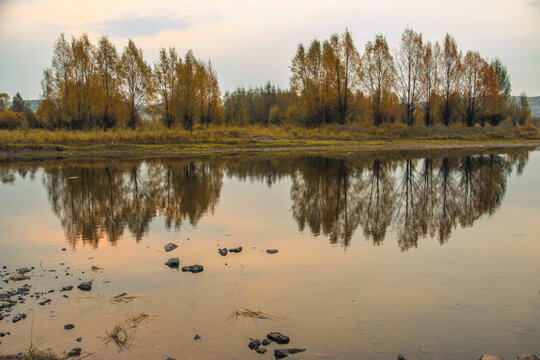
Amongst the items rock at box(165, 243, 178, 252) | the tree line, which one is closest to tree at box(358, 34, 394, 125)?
the tree line

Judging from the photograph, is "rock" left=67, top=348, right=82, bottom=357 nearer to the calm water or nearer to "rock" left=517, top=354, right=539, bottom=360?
the calm water

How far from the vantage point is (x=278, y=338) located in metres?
5.40

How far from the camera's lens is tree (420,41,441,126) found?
53.1 meters

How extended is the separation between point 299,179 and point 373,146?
82.2ft

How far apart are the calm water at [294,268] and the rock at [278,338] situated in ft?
0.49

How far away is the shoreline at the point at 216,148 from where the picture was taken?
36.1 m

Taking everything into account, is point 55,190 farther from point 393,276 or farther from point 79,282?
point 393,276

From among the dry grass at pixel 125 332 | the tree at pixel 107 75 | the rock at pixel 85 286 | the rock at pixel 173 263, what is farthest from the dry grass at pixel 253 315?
the tree at pixel 107 75

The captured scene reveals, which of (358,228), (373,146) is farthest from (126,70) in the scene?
(358,228)

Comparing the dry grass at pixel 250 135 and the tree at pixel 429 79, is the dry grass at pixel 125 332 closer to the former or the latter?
the dry grass at pixel 250 135

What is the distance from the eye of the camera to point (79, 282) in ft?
24.7

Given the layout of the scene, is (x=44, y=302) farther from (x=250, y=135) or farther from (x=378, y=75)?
(x=378, y=75)

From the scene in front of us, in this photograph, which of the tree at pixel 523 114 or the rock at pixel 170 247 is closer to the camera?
the rock at pixel 170 247

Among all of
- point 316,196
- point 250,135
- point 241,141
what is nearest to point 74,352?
point 316,196
